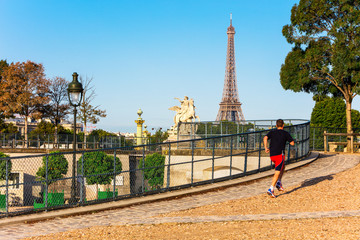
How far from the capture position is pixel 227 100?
3994 inches

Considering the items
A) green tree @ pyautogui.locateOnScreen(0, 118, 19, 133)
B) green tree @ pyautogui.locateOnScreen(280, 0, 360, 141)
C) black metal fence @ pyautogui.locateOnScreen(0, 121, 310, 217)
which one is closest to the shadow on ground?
black metal fence @ pyautogui.locateOnScreen(0, 121, 310, 217)

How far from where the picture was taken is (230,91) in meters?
105

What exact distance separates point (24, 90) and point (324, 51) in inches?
1430

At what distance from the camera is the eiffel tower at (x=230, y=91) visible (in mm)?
100062

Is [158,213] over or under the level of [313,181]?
under

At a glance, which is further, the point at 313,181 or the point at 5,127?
the point at 5,127

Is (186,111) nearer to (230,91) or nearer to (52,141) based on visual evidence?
(52,141)

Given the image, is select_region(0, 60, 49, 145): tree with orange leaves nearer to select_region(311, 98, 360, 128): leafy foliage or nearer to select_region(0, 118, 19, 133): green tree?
Result: select_region(0, 118, 19, 133): green tree

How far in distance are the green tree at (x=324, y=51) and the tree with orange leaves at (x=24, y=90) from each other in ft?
103

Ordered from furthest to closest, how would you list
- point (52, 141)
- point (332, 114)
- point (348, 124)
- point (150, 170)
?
point (332, 114) → point (52, 141) → point (348, 124) → point (150, 170)

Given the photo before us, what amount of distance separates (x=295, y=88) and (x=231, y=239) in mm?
28587

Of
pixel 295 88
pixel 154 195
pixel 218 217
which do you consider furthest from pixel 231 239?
pixel 295 88

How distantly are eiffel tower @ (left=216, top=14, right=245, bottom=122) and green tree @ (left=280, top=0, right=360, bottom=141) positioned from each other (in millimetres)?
61975

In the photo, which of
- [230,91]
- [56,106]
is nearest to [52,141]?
[56,106]
